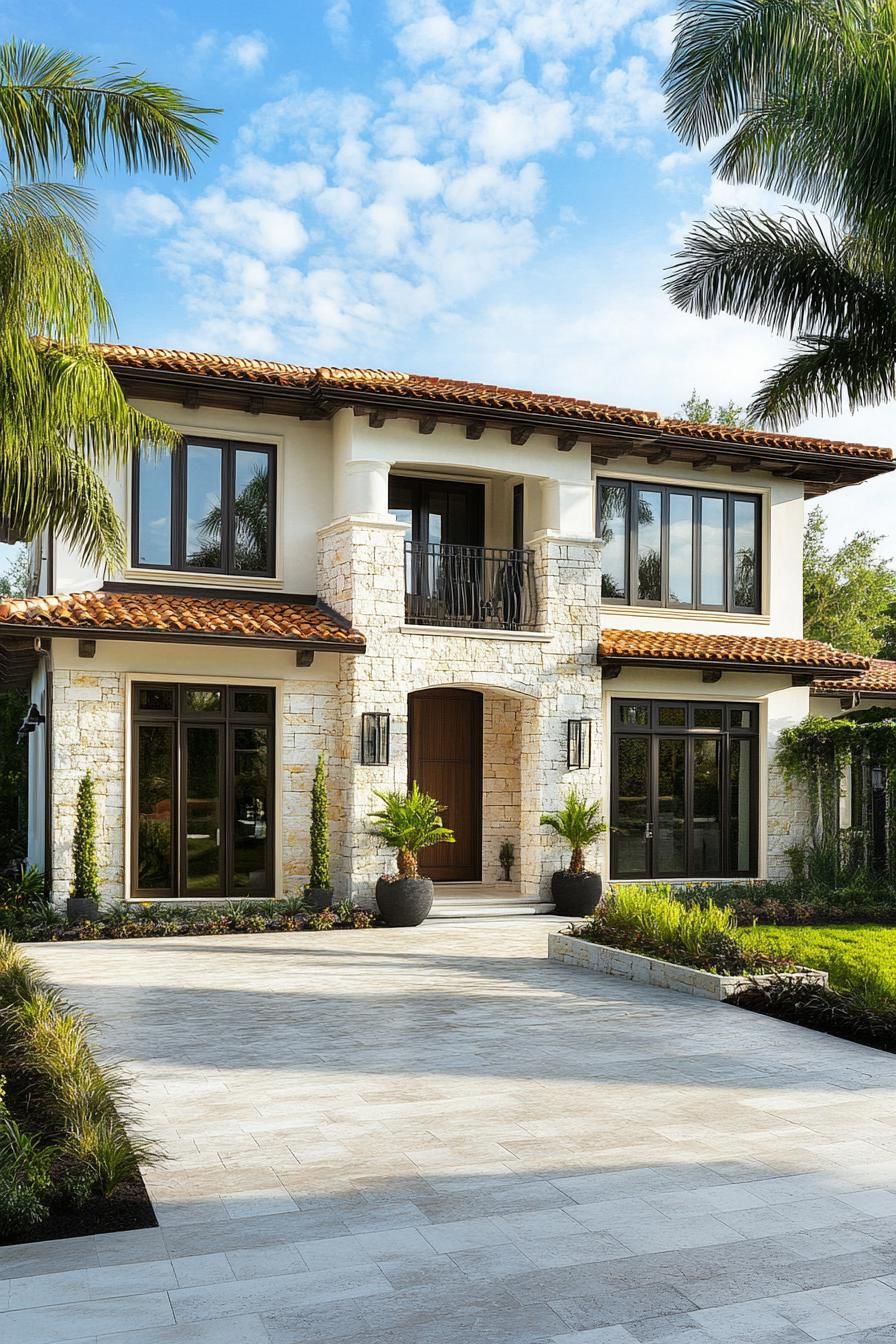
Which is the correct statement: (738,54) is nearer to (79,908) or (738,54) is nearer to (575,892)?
(575,892)

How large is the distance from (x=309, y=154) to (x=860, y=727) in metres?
11.3

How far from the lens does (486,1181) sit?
20.5 ft

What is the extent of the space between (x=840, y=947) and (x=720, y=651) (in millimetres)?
6100

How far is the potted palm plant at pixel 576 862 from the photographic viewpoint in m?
17.6

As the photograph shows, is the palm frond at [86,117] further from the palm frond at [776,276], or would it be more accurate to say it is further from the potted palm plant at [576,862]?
the potted palm plant at [576,862]

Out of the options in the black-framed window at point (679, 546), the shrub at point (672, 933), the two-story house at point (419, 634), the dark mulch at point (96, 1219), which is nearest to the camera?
the dark mulch at point (96, 1219)

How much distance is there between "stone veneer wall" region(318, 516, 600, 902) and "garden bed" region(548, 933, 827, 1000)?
168 inches

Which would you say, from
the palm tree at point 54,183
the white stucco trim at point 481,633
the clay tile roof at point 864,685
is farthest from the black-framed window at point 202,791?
the clay tile roof at point 864,685

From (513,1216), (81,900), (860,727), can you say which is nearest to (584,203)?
(860,727)

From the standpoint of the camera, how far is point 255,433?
18.0m

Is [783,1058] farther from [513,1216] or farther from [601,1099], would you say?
[513,1216]

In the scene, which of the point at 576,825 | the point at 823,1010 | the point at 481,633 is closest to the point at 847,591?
the point at 481,633

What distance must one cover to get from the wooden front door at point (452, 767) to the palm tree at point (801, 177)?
7.00m

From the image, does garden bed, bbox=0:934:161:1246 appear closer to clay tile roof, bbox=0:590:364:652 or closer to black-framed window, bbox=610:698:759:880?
clay tile roof, bbox=0:590:364:652
